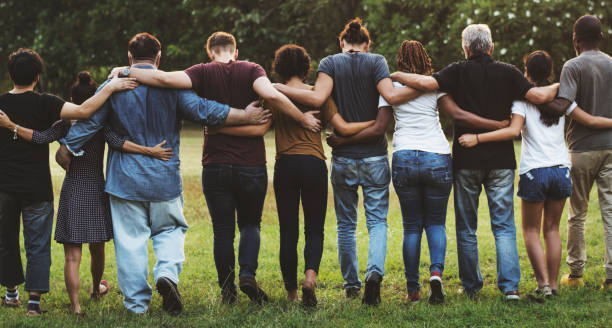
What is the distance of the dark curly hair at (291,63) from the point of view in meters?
4.95

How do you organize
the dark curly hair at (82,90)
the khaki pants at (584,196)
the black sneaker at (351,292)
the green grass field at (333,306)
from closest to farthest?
the green grass field at (333,306) < the dark curly hair at (82,90) < the black sneaker at (351,292) < the khaki pants at (584,196)

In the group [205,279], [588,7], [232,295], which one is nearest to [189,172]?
[205,279]

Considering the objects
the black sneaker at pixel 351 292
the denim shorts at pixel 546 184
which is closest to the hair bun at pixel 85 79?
the black sneaker at pixel 351 292

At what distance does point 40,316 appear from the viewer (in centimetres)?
475

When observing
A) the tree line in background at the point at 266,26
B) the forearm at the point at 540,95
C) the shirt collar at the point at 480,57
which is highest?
the tree line in background at the point at 266,26

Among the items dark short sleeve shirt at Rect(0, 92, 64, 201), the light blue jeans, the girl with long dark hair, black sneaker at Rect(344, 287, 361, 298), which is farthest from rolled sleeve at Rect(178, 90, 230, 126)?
the girl with long dark hair

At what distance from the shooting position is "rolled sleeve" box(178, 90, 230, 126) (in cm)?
478

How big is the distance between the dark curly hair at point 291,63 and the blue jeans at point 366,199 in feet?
2.50

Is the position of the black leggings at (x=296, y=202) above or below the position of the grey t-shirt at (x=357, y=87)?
below

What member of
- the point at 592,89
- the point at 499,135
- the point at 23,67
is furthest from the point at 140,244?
the point at 592,89

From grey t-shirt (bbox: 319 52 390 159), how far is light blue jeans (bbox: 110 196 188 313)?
1498 millimetres

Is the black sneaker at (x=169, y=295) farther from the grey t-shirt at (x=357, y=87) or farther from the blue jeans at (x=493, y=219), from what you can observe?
the blue jeans at (x=493, y=219)

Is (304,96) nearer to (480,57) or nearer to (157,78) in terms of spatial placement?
(157,78)

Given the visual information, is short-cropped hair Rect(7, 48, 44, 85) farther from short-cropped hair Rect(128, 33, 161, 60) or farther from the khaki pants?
the khaki pants
